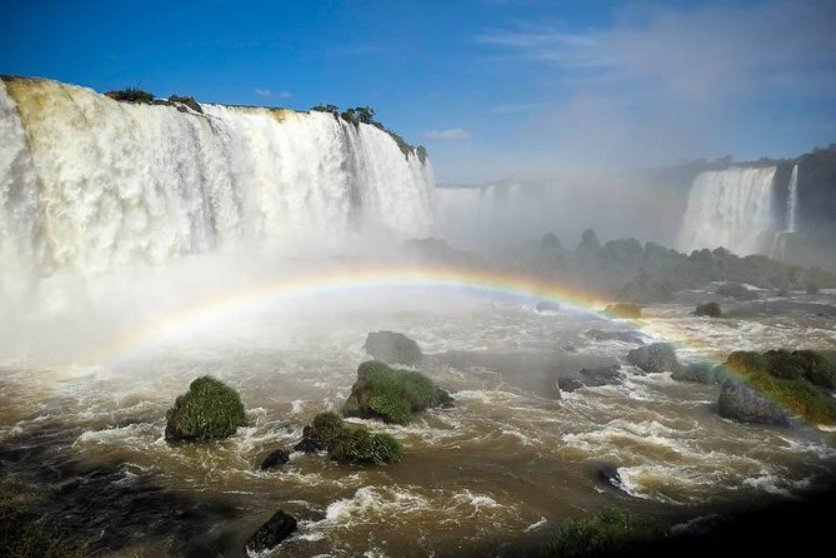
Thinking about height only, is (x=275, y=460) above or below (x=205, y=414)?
below

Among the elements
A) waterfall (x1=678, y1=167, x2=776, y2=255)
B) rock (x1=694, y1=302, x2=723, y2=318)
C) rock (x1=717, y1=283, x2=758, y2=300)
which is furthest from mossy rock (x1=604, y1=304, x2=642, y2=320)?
waterfall (x1=678, y1=167, x2=776, y2=255)

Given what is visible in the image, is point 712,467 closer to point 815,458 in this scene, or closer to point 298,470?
point 815,458

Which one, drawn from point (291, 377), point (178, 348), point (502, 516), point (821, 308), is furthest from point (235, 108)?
point (821, 308)

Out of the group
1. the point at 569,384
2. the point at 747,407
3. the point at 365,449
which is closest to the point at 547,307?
the point at 569,384

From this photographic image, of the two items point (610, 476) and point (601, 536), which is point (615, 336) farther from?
point (601, 536)

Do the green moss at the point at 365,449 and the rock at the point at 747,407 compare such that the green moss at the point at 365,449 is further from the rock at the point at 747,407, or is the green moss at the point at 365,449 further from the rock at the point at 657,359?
the rock at the point at 657,359

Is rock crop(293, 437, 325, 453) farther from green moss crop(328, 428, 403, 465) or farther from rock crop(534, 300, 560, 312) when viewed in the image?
rock crop(534, 300, 560, 312)
